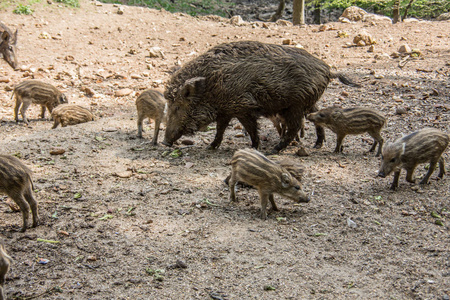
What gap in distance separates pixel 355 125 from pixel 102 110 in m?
4.87

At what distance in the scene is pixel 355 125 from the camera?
6184 mm

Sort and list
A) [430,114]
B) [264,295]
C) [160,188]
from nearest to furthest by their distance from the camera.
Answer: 1. [264,295]
2. [160,188]
3. [430,114]

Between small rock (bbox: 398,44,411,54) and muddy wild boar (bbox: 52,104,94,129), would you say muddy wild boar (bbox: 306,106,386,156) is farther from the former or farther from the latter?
small rock (bbox: 398,44,411,54)

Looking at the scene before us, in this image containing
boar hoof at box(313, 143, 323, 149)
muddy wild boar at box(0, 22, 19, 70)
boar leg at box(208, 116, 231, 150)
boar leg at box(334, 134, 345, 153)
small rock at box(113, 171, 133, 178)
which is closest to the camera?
small rock at box(113, 171, 133, 178)

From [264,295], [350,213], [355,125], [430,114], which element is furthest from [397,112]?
[264,295]

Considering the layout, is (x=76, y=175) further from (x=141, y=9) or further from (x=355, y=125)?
(x=141, y=9)

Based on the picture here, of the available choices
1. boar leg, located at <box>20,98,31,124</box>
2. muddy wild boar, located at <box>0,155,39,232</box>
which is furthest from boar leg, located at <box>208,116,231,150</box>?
boar leg, located at <box>20,98,31,124</box>

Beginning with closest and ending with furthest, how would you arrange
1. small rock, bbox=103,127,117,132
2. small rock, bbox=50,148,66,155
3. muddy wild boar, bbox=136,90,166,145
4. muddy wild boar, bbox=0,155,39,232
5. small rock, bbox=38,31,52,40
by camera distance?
1. muddy wild boar, bbox=0,155,39,232
2. small rock, bbox=50,148,66,155
3. muddy wild boar, bbox=136,90,166,145
4. small rock, bbox=103,127,117,132
5. small rock, bbox=38,31,52,40

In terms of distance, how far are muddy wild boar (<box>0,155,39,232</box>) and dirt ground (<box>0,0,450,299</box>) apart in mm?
207

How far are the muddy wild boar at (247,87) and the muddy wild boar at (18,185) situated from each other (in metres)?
2.76

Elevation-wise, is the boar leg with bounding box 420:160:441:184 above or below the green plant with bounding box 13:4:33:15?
below

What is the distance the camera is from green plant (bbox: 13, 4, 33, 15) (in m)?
11.5

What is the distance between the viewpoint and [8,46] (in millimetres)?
9328

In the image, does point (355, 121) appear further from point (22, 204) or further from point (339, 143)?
point (22, 204)
